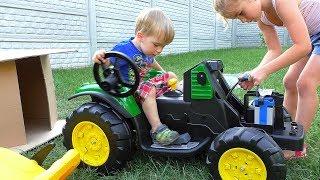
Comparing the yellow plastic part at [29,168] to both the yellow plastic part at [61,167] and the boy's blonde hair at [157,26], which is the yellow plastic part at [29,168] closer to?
the yellow plastic part at [61,167]

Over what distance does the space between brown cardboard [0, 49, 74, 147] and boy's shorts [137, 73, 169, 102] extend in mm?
753

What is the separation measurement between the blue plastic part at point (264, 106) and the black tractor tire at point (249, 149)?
0.15 metres

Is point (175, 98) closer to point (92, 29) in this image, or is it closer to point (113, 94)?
point (113, 94)

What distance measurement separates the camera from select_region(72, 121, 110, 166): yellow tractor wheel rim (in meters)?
2.05

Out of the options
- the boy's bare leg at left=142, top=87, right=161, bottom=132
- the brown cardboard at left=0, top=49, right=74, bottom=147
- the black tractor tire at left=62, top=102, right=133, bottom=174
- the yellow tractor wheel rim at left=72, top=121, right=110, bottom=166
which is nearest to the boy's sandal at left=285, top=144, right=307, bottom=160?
the boy's bare leg at left=142, top=87, right=161, bottom=132

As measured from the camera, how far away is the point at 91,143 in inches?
82.3

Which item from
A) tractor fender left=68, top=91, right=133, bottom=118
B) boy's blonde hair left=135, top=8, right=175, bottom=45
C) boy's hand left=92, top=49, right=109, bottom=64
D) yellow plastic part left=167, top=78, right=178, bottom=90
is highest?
boy's blonde hair left=135, top=8, right=175, bottom=45

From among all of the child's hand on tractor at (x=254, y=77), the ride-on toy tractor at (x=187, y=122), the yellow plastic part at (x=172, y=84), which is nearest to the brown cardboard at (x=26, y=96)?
the ride-on toy tractor at (x=187, y=122)

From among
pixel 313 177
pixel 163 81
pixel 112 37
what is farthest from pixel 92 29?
pixel 313 177

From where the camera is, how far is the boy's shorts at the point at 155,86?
6.80 ft

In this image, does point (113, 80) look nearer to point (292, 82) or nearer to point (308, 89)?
point (308, 89)

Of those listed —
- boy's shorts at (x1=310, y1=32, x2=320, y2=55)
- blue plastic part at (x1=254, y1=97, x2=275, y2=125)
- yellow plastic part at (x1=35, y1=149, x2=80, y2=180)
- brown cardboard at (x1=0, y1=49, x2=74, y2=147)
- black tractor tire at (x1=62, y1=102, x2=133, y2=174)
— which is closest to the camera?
yellow plastic part at (x1=35, y1=149, x2=80, y2=180)

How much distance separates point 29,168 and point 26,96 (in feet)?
5.47

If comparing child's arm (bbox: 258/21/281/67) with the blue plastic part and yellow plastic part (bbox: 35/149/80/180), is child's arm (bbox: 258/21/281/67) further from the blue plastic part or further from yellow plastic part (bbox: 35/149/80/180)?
yellow plastic part (bbox: 35/149/80/180)
